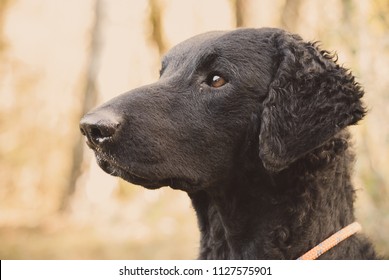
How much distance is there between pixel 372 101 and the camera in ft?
22.5

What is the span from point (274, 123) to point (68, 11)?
45.3 ft

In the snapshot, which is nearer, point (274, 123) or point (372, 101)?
point (274, 123)

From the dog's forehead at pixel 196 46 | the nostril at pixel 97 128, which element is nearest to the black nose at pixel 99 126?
the nostril at pixel 97 128

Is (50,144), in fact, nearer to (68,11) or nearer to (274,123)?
(68,11)

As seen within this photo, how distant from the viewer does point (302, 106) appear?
3.61m

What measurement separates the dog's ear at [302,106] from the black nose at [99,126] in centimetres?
83

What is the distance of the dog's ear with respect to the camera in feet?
11.4

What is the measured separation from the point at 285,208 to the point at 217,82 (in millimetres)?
841

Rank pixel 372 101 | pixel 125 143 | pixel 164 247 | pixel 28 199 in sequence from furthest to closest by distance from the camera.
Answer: pixel 28 199
pixel 164 247
pixel 372 101
pixel 125 143

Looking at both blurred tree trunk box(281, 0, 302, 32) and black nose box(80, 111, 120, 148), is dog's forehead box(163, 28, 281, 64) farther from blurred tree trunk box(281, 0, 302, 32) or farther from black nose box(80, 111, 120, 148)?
blurred tree trunk box(281, 0, 302, 32)

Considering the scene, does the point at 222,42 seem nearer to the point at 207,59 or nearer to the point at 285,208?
the point at 207,59

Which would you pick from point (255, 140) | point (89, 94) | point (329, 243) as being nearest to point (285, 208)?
point (329, 243)

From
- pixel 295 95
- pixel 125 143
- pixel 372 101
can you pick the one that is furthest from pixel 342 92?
pixel 372 101
